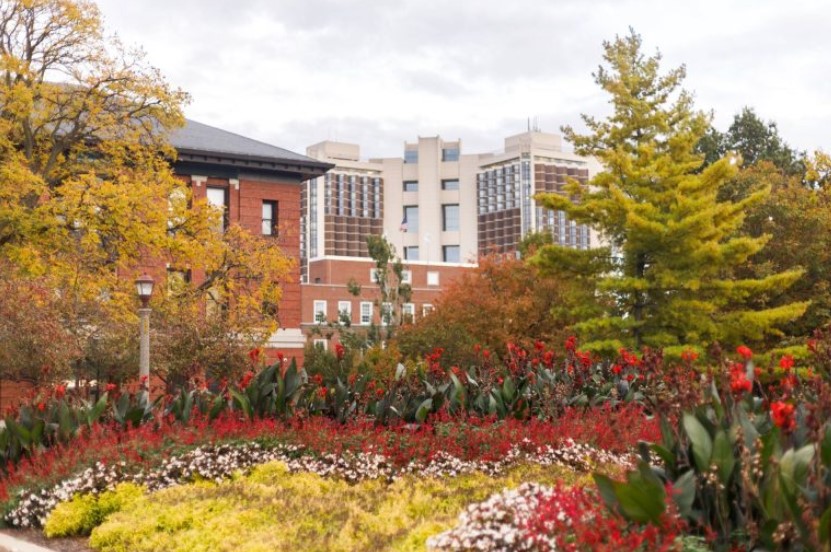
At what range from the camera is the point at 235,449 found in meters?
12.8

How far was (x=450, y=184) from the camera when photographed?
481ft

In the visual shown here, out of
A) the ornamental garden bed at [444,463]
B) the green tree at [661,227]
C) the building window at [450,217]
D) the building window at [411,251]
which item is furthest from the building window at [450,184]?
the ornamental garden bed at [444,463]

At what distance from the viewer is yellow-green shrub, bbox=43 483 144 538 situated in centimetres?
1092

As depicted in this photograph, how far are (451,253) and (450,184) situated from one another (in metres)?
9.64

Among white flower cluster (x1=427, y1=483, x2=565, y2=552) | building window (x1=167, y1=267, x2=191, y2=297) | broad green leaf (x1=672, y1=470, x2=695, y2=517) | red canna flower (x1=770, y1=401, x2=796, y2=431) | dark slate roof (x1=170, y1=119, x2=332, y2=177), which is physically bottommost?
white flower cluster (x1=427, y1=483, x2=565, y2=552)

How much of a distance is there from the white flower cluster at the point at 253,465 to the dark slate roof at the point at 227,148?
3570cm

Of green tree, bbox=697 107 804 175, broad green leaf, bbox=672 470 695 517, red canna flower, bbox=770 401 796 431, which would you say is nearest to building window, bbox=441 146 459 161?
green tree, bbox=697 107 804 175

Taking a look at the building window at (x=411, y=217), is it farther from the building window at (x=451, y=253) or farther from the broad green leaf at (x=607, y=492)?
the broad green leaf at (x=607, y=492)

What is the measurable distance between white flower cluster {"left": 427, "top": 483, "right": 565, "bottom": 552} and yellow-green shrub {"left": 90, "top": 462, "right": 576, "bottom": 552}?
1.78ft

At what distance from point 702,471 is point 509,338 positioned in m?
32.3

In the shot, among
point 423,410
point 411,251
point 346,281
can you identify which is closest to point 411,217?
point 411,251

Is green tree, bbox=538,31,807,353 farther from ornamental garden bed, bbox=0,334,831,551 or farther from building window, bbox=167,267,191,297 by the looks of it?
ornamental garden bed, bbox=0,334,831,551

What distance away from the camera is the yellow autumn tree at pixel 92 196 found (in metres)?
28.6

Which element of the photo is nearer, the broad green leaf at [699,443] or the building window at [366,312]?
the broad green leaf at [699,443]
